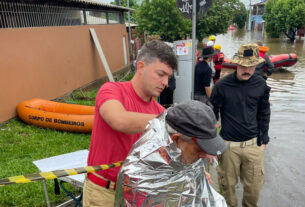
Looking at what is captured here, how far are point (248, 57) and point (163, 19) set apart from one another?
59.1ft

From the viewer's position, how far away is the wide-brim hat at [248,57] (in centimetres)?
265

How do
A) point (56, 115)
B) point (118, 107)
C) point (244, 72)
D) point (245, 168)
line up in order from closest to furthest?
point (118, 107), point (244, 72), point (245, 168), point (56, 115)

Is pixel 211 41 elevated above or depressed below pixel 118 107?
above

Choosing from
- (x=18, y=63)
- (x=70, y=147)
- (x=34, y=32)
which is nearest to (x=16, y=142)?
(x=70, y=147)

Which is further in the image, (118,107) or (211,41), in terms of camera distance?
(211,41)

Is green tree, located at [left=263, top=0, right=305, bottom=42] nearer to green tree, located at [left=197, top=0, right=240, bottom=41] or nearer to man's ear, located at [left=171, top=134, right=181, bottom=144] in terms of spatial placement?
green tree, located at [left=197, top=0, right=240, bottom=41]

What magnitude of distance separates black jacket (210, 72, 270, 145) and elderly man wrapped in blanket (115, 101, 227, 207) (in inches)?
70.3

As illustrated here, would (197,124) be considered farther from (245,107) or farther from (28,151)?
(28,151)

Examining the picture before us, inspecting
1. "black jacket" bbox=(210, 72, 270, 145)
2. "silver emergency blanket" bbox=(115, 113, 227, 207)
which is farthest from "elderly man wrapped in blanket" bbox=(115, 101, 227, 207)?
"black jacket" bbox=(210, 72, 270, 145)

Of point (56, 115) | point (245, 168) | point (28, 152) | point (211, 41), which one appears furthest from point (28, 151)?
point (211, 41)

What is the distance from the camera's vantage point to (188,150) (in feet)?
3.63

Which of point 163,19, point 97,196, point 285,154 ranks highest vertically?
point 163,19

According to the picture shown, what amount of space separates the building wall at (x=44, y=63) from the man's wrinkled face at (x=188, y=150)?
6.62m

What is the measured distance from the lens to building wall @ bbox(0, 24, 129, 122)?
644 centimetres
